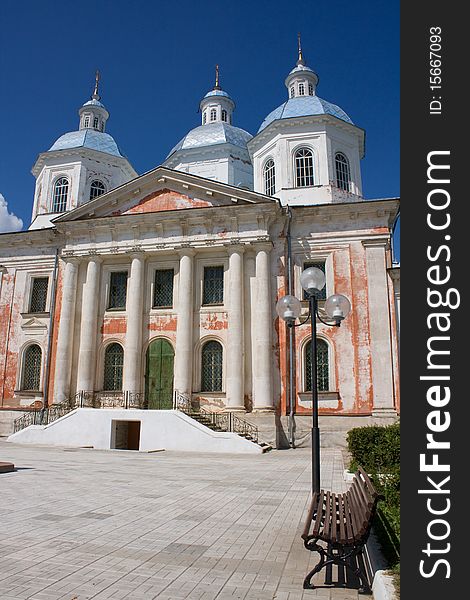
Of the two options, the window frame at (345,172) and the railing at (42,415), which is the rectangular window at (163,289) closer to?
the railing at (42,415)

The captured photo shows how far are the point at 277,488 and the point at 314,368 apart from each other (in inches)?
142

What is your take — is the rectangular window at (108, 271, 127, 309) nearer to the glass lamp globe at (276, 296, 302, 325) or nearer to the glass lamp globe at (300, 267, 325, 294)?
the glass lamp globe at (276, 296, 302, 325)

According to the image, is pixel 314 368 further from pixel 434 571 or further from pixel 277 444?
pixel 277 444

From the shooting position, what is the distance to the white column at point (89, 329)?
25234 mm

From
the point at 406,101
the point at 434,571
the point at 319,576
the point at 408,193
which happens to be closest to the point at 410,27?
the point at 406,101

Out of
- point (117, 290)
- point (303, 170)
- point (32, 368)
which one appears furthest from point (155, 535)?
point (303, 170)

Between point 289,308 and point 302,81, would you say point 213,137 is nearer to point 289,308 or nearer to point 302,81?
point 302,81

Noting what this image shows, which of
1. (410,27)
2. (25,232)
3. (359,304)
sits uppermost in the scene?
(25,232)

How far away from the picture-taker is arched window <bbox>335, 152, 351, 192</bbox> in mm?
27922

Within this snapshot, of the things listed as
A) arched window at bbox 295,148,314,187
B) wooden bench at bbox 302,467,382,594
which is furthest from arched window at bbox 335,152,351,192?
wooden bench at bbox 302,467,382,594

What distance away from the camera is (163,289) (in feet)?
86.7

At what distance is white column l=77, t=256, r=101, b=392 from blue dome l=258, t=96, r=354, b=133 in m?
13.1

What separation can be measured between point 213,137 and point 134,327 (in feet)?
52.0

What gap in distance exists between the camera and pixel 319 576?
5.16m
